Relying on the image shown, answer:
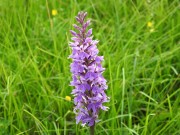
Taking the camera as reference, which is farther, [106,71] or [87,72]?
[106,71]

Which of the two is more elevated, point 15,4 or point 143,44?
point 15,4

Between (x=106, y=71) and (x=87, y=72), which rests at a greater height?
(x=87, y=72)

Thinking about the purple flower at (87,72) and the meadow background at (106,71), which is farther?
the meadow background at (106,71)

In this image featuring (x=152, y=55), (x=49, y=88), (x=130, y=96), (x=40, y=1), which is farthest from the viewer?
(x=40, y=1)

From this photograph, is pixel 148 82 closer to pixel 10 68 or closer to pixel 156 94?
pixel 156 94

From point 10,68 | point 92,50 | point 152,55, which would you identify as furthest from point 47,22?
point 92,50

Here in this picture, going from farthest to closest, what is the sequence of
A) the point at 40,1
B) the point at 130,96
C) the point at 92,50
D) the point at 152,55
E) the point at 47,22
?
the point at 40,1 → the point at 47,22 → the point at 152,55 → the point at 130,96 → the point at 92,50

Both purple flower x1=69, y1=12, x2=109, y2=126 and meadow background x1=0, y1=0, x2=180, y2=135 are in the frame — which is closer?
purple flower x1=69, y1=12, x2=109, y2=126

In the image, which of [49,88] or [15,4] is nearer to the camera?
[49,88]
